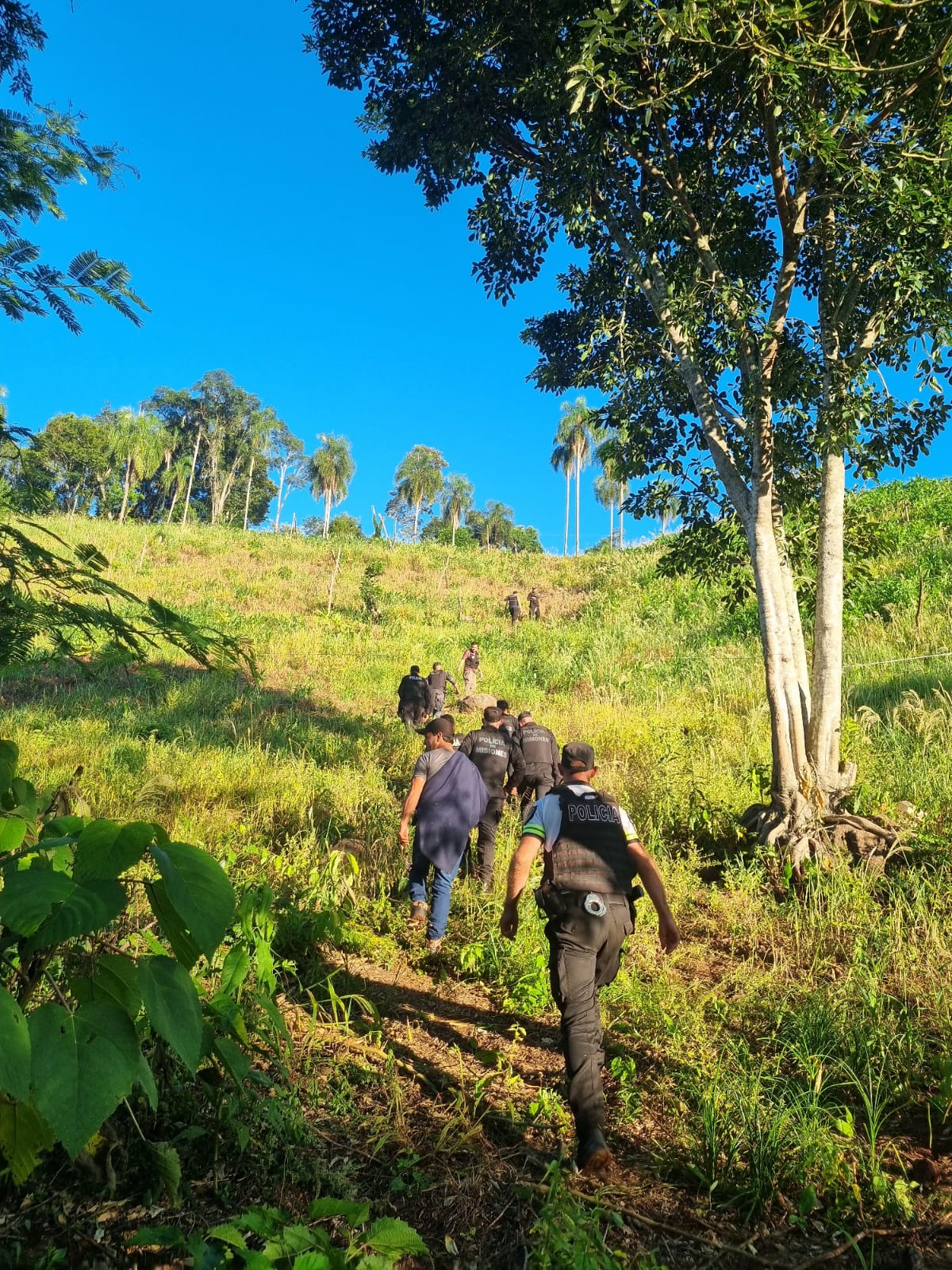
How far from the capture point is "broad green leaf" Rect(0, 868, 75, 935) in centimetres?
101

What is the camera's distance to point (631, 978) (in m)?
4.36

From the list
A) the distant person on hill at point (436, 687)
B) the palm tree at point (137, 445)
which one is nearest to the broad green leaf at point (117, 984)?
the distant person on hill at point (436, 687)

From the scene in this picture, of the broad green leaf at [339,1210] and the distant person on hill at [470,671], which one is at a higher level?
the distant person on hill at [470,671]

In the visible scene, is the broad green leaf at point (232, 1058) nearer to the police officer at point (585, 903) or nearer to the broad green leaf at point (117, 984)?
the broad green leaf at point (117, 984)

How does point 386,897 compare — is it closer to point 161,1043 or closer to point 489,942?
point 489,942

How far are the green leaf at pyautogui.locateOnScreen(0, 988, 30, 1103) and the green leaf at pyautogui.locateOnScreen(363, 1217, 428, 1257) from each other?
100 cm

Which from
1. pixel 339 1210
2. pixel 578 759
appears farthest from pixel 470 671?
pixel 339 1210

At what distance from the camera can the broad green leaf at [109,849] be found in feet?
3.84

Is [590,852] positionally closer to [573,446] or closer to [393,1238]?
[393,1238]

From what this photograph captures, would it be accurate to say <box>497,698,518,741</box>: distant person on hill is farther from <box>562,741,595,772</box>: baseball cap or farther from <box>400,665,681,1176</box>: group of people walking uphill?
<box>400,665,681,1176</box>: group of people walking uphill

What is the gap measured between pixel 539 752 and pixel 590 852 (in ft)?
14.1

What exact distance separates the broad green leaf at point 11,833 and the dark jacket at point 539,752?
6322 millimetres

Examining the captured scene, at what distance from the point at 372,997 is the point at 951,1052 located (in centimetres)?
298

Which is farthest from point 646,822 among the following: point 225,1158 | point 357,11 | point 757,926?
point 357,11
